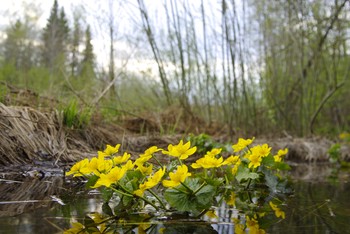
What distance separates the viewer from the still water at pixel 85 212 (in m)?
0.93

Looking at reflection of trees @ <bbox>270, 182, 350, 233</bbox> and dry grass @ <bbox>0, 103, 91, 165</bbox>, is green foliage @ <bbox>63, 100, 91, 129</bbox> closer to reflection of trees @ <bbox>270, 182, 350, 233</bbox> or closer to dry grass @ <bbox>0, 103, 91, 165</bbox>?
dry grass @ <bbox>0, 103, 91, 165</bbox>

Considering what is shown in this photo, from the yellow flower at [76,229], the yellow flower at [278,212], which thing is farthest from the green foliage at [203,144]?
the yellow flower at [76,229]

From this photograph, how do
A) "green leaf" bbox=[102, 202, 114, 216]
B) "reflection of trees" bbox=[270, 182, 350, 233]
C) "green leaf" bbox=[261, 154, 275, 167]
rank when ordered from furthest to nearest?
1. "green leaf" bbox=[261, 154, 275, 167]
2. "green leaf" bbox=[102, 202, 114, 216]
3. "reflection of trees" bbox=[270, 182, 350, 233]

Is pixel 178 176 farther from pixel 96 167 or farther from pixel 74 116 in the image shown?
pixel 74 116

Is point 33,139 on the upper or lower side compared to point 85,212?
upper

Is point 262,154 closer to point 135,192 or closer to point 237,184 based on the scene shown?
point 237,184

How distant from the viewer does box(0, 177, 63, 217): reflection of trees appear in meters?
1.12

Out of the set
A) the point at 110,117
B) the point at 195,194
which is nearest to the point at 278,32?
the point at 110,117

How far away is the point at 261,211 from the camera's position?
1229 millimetres

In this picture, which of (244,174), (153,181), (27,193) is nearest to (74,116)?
(27,193)

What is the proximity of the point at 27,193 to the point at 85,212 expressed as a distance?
432 millimetres

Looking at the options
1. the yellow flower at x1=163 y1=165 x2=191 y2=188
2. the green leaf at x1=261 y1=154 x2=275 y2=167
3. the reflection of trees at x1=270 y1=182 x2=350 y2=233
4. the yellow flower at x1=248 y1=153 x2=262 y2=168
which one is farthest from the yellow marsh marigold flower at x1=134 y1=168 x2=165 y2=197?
the green leaf at x1=261 y1=154 x2=275 y2=167

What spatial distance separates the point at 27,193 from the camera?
55.6 inches

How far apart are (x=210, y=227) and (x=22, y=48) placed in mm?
6792
